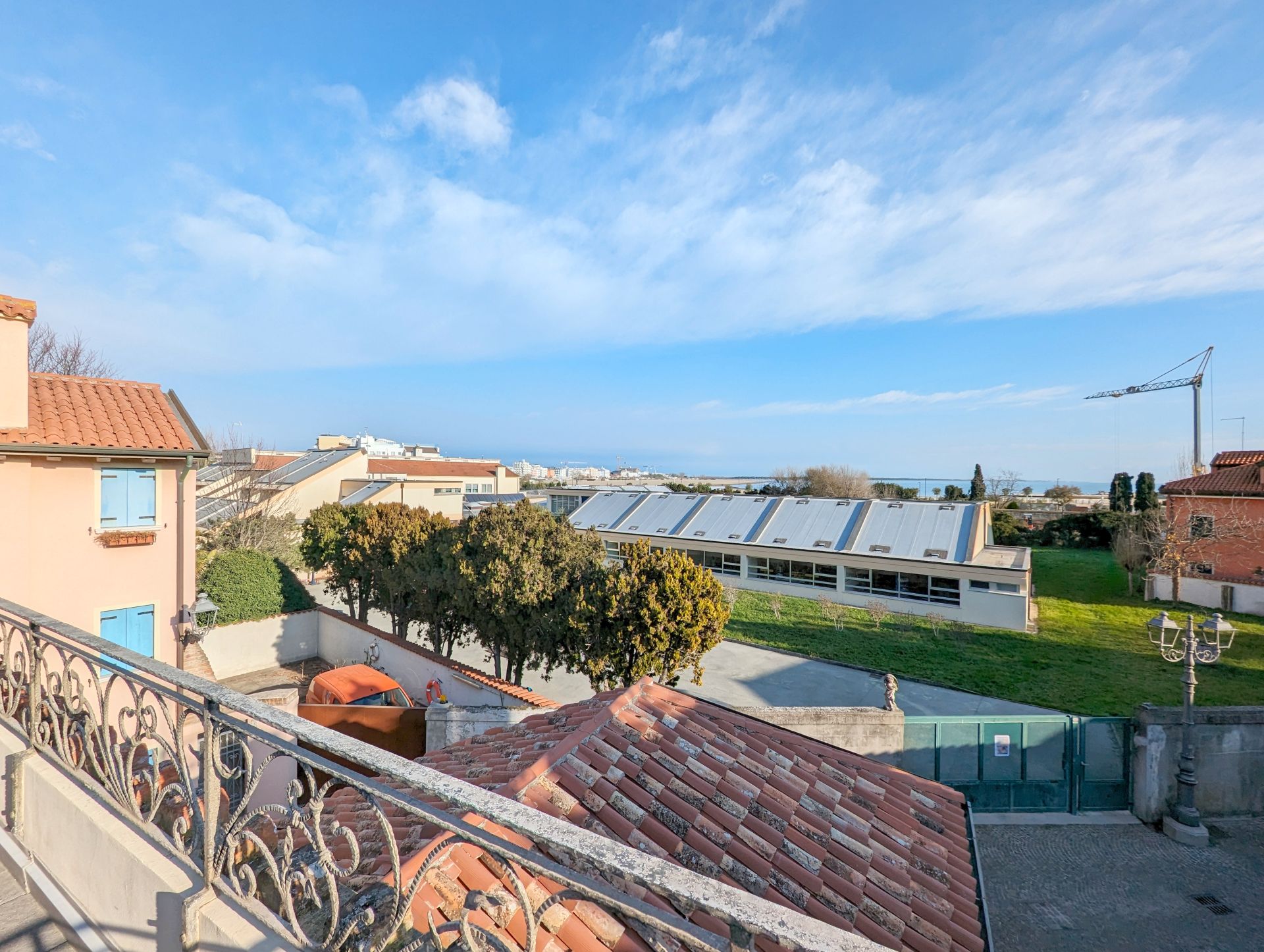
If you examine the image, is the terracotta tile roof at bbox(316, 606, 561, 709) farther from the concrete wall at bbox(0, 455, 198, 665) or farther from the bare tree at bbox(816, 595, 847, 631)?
the bare tree at bbox(816, 595, 847, 631)

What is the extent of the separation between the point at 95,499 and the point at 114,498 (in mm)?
254

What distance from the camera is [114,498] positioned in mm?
9477

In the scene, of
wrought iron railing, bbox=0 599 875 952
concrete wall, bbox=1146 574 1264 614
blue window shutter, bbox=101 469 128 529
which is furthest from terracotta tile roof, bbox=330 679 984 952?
concrete wall, bbox=1146 574 1264 614

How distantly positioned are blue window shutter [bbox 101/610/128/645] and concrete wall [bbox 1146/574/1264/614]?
28.8 m

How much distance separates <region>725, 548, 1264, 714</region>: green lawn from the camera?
506 inches

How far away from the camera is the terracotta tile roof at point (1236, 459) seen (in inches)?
806

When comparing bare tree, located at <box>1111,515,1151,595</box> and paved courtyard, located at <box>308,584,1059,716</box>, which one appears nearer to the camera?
paved courtyard, located at <box>308,584,1059,716</box>

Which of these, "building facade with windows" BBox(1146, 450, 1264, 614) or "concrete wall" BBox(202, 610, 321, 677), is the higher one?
"building facade with windows" BBox(1146, 450, 1264, 614)

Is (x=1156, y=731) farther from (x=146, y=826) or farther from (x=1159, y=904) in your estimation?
(x=146, y=826)

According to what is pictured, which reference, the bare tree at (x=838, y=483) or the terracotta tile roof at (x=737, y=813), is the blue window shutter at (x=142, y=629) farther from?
the bare tree at (x=838, y=483)

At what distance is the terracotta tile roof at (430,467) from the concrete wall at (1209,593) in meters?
44.3

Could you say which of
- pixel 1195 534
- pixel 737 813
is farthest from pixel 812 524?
pixel 737 813

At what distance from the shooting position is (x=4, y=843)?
285 centimetres

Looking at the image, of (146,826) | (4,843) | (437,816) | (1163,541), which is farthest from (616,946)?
(1163,541)
